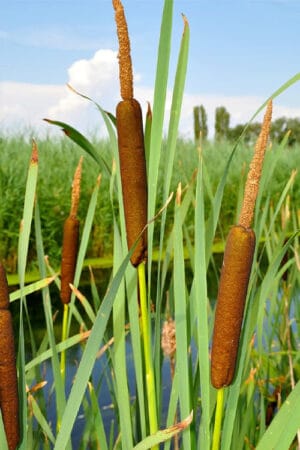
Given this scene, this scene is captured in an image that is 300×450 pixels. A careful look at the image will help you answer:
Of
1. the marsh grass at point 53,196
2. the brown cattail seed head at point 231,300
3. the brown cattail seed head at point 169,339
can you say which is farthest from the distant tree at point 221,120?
the brown cattail seed head at point 231,300

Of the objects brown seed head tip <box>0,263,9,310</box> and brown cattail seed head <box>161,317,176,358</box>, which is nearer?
brown seed head tip <box>0,263,9,310</box>

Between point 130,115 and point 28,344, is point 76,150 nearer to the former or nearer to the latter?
point 28,344

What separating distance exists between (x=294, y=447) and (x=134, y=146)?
90cm

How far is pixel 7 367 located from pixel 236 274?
0.17 meters

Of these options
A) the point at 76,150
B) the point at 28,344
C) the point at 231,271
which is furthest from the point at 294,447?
the point at 76,150

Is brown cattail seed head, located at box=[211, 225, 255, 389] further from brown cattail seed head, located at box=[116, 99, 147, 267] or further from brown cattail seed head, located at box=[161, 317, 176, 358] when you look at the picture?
brown cattail seed head, located at box=[161, 317, 176, 358]

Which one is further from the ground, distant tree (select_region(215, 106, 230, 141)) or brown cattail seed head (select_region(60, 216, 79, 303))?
distant tree (select_region(215, 106, 230, 141))

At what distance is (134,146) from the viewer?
0.49 metres

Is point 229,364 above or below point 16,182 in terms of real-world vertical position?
below

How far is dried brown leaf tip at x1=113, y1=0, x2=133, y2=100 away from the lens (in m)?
0.48

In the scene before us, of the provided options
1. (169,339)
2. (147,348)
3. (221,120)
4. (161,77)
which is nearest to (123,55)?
(161,77)

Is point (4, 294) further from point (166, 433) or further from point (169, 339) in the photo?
point (169, 339)

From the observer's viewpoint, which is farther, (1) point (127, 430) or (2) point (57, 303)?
(2) point (57, 303)

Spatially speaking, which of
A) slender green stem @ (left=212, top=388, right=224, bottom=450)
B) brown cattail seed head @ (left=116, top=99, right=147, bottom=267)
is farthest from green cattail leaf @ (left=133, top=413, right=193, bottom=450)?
brown cattail seed head @ (left=116, top=99, right=147, bottom=267)
